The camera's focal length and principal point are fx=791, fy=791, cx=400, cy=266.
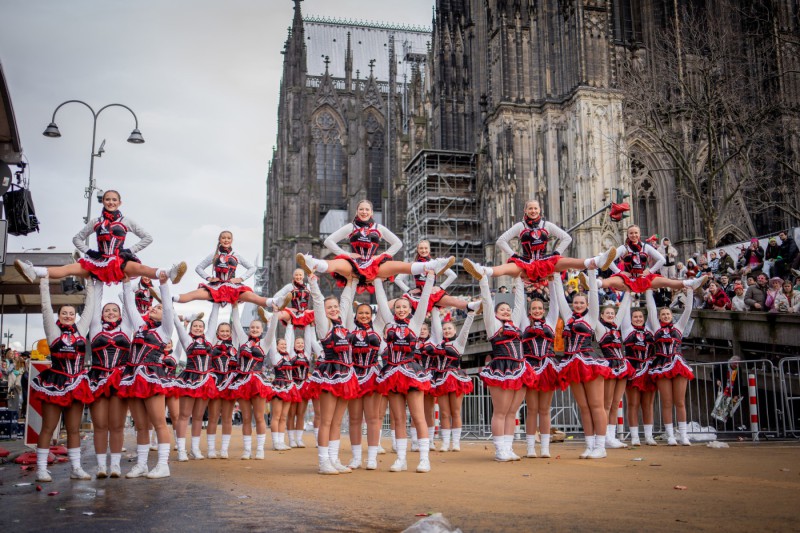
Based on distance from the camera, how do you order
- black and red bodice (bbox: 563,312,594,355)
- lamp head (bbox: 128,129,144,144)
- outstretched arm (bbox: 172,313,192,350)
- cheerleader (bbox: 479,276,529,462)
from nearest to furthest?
1. cheerleader (bbox: 479,276,529,462)
2. black and red bodice (bbox: 563,312,594,355)
3. outstretched arm (bbox: 172,313,192,350)
4. lamp head (bbox: 128,129,144,144)

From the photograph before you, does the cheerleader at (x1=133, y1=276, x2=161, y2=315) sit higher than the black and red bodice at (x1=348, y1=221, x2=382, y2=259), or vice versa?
the black and red bodice at (x1=348, y1=221, x2=382, y2=259)

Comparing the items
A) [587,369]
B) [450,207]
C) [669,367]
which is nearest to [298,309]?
[587,369]

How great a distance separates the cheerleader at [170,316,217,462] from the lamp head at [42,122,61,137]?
11.6 m

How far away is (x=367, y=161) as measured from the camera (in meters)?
70.7

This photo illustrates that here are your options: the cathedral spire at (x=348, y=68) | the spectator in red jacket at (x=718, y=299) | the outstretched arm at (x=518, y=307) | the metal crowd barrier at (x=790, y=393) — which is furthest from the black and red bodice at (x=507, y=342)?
the cathedral spire at (x=348, y=68)

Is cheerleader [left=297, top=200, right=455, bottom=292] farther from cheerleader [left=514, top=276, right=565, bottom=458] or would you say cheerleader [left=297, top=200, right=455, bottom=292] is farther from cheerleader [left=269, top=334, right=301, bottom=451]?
cheerleader [left=269, top=334, right=301, bottom=451]

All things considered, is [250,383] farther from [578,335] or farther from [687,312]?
[687,312]

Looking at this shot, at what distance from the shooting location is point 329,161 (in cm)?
7356

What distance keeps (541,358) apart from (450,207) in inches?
1417

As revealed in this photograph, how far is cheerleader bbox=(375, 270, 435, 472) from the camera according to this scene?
9.52 meters

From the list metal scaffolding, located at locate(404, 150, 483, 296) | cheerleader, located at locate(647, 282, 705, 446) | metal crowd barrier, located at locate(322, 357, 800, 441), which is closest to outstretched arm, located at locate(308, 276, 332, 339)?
cheerleader, located at locate(647, 282, 705, 446)

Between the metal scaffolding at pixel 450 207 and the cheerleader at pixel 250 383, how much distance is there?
31.2 metres

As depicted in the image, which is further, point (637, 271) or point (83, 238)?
point (637, 271)

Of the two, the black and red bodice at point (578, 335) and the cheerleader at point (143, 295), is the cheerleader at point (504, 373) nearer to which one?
the black and red bodice at point (578, 335)
